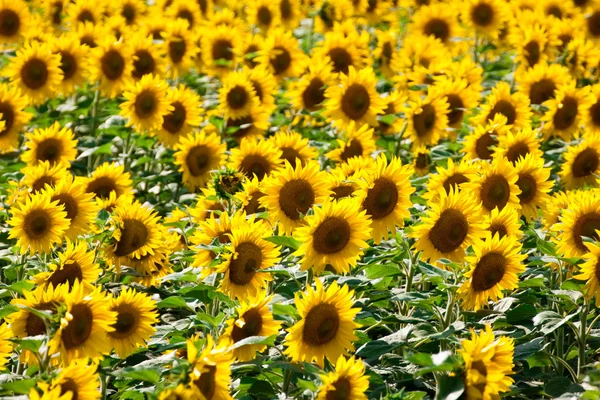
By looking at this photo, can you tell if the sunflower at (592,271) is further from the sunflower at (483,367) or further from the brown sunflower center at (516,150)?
the brown sunflower center at (516,150)

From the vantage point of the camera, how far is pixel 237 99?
7.44 metres

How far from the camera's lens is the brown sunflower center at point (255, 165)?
20.1 ft

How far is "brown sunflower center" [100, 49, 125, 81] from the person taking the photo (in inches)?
301

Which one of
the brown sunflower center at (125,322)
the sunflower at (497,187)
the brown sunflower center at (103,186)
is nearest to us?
the brown sunflower center at (125,322)

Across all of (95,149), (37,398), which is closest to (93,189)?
(95,149)

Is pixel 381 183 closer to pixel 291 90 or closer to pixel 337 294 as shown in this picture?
pixel 337 294

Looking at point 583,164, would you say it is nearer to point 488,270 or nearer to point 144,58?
point 488,270

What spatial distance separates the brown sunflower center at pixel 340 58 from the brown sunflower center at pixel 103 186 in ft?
8.36

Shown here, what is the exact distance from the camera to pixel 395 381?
4621 millimetres

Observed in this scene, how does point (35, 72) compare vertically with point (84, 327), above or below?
below

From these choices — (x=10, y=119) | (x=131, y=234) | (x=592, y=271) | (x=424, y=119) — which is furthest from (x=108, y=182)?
(x=592, y=271)

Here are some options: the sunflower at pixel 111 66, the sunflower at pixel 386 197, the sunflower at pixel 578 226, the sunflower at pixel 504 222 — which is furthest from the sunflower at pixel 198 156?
the sunflower at pixel 578 226

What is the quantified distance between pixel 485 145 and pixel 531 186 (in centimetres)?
103

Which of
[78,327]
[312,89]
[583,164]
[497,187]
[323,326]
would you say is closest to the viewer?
[78,327]
